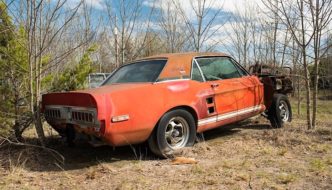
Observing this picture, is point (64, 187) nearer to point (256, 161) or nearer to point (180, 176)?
point (180, 176)

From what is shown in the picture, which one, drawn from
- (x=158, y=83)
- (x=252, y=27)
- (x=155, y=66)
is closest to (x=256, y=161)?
(x=158, y=83)

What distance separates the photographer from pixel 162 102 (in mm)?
5160

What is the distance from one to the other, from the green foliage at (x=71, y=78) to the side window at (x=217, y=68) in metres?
2.00

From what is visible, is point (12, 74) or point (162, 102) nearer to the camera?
point (162, 102)

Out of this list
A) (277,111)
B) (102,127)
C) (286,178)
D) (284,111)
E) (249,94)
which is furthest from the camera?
(284,111)

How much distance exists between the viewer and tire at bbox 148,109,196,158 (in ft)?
16.8

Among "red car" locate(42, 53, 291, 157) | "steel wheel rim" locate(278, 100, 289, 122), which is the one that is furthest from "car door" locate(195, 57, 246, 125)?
"steel wheel rim" locate(278, 100, 289, 122)

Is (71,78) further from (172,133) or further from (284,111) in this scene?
(284,111)

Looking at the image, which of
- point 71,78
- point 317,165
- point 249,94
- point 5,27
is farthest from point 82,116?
point 249,94

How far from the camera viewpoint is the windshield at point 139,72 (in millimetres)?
5609

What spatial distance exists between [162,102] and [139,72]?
0.93 meters

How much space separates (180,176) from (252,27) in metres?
13.5

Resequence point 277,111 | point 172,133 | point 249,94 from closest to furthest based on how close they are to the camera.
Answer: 1. point 172,133
2. point 249,94
3. point 277,111

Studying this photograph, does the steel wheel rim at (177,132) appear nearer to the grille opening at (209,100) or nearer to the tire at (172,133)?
the tire at (172,133)
